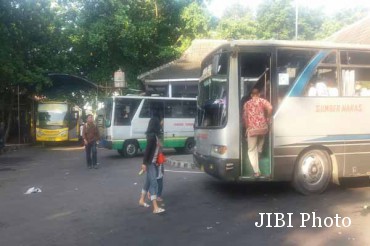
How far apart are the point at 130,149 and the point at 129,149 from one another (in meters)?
0.04

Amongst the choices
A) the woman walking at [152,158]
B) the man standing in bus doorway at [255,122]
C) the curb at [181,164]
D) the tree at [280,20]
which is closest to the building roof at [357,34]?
the curb at [181,164]

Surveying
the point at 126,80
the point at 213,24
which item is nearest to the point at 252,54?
the point at 126,80

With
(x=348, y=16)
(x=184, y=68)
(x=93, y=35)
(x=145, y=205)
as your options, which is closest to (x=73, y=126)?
(x=93, y=35)

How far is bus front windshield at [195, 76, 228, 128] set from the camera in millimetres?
8238

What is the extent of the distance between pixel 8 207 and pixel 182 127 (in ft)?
36.8

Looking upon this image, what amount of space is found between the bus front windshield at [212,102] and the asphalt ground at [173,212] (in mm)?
1607

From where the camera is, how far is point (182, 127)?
61.9 ft

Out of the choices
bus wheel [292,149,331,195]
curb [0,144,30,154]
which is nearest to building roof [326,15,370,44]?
bus wheel [292,149,331,195]

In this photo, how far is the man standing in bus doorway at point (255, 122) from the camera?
8.01 m

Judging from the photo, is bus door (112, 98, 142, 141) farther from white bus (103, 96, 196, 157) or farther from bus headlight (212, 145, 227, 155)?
bus headlight (212, 145, 227, 155)

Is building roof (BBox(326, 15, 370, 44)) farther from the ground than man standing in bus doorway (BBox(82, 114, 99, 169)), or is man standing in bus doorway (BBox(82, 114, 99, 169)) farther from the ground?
building roof (BBox(326, 15, 370, 44))

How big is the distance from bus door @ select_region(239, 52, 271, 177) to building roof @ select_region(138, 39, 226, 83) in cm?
1442

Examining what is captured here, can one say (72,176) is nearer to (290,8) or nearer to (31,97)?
(31,97)

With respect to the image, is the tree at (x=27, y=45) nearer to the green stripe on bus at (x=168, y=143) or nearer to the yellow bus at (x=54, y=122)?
the yellow bus at (x=54, y=122)
